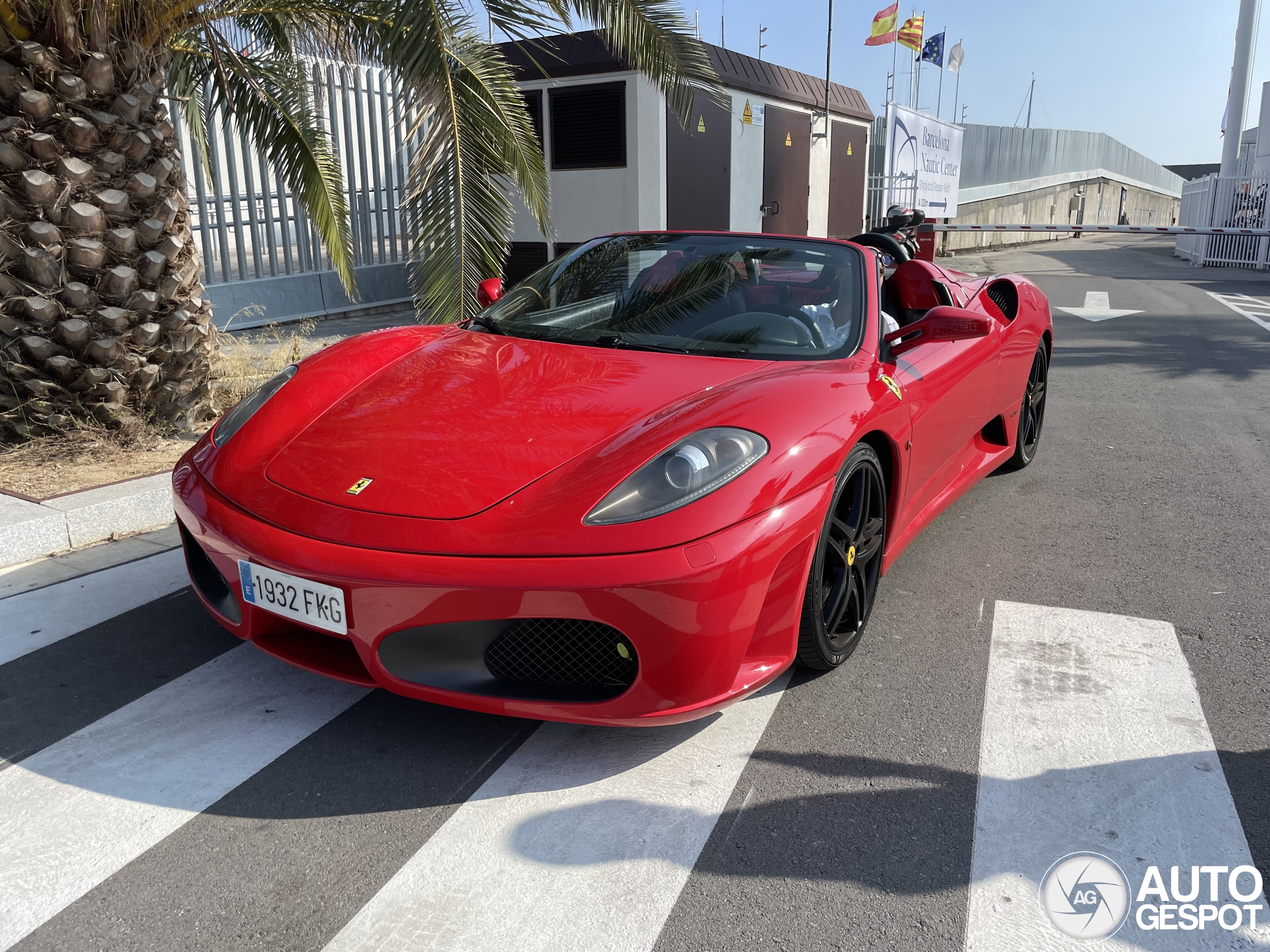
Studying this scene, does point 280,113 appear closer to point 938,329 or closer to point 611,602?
point 938,329

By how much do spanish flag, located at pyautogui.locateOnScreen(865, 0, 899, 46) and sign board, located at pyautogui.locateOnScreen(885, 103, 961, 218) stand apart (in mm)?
3424

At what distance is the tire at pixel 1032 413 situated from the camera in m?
5.06

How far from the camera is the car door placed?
333 centimetres

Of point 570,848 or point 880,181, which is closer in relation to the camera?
point 570,848

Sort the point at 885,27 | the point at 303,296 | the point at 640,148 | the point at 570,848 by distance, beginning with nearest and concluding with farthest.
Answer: the point at 570,848
the point at 303,296
the point at 640,148
the point at 885,27

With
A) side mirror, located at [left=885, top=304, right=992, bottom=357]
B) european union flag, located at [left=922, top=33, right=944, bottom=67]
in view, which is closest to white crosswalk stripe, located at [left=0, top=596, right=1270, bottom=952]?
side mirror, located at [left=885, top=304, right=992, bottom=357]

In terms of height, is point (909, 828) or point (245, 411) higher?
point (245, 411)

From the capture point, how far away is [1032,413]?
5207 millimetres

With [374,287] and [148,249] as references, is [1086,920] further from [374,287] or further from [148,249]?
[374,287]

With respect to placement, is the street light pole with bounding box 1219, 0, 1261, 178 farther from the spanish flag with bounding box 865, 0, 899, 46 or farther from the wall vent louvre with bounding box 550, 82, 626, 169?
the wall vent louvre with bounding box 550, 82, 626, 169

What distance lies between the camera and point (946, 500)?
3850mm

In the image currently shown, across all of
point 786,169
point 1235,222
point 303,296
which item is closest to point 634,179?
point 786,169

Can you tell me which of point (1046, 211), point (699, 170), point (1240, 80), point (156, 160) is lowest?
point (1046, 211)

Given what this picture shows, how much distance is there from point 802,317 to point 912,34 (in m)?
28.6
